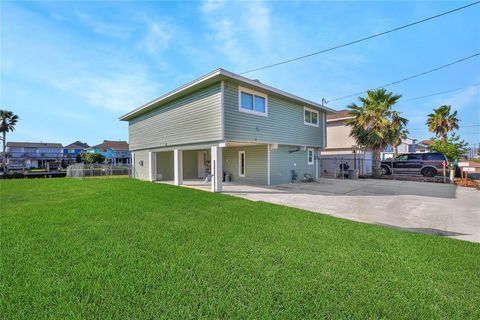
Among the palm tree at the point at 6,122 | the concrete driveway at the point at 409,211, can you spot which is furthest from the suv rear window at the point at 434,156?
the palm tree at the point at 6,122

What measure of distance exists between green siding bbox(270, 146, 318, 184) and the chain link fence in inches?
510

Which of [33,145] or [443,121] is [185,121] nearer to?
[443,121]

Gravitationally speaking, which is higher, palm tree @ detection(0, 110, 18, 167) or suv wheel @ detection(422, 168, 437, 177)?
palm tree @ detection(0, 110, 18, 167)

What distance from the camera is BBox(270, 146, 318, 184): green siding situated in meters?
12.6

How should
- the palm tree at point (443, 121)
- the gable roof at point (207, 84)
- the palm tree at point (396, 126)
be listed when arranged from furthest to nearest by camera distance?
the palm tree at point (443, 121) < the palm tree at point (396, 126) < the gable roof at point (207, 84)

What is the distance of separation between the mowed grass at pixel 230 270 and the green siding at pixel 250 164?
736 centimetres

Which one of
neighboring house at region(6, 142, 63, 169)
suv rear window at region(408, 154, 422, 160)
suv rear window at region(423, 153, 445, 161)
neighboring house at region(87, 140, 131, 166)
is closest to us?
suv rear window at region(423, 153, 445, 161)

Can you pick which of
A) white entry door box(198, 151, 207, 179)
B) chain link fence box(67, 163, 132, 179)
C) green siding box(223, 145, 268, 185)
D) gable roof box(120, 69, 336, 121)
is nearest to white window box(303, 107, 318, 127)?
gable roof box(120, 69, 336, 121)

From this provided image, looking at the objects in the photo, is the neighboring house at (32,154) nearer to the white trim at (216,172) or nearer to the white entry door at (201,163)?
the white entry door at (201,163)

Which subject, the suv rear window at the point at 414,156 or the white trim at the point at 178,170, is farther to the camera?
the suv rear window at the point at 414,156

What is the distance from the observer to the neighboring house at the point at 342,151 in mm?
19453

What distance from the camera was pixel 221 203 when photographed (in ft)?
23.9

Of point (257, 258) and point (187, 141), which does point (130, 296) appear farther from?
point (187, 141)

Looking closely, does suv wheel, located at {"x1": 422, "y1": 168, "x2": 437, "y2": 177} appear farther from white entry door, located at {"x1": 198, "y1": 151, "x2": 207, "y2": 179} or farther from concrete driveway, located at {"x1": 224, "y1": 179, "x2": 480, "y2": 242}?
white entry door, located at {"x1": 198, "y1": 151, "x2": 207, "y2": 179}
